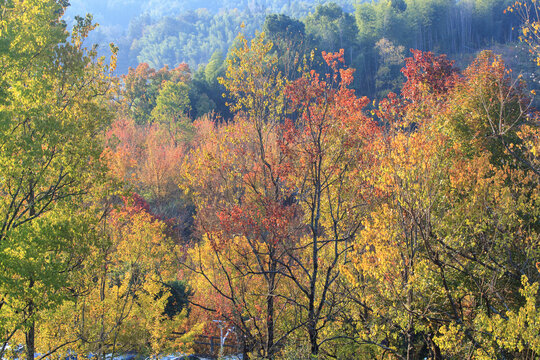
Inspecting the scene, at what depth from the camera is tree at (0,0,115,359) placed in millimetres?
9195

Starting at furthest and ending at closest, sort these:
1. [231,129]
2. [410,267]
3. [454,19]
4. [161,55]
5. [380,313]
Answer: [161,55], [454,19], [231,129], [380,313], [410,267]

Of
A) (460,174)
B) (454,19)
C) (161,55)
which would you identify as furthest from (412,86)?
(161,55)

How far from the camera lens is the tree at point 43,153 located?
920 centimetres

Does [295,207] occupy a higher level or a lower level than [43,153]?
lower

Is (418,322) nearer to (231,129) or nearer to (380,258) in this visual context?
(380,258)

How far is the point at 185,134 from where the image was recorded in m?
45.2

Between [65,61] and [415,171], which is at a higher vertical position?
[65,61]

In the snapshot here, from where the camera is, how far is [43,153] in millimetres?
9664

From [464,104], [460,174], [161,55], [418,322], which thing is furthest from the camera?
[161,55]

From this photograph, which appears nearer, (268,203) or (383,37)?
(268,203)

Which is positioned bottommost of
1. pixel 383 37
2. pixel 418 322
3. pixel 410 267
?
pixel 418 322

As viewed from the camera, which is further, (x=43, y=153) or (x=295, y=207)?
(x=295, y=207)

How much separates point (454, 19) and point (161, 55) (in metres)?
120

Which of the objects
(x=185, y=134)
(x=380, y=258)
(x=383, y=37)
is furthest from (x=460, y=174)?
(x=383, y=37)
